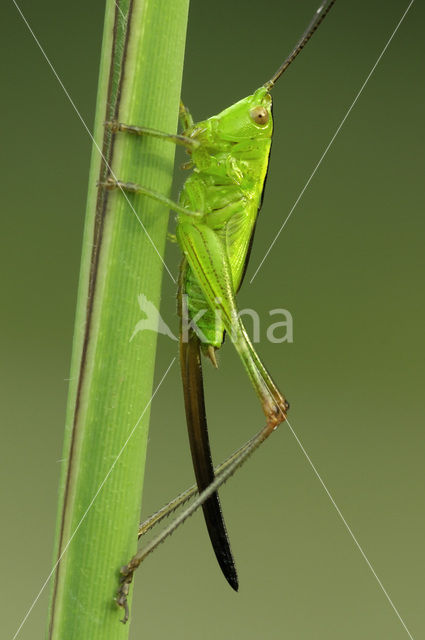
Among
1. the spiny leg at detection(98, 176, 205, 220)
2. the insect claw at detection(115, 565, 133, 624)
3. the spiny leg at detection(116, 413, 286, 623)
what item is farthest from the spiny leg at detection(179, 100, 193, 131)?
the insect claw at detection(115, 565, 133, 624)

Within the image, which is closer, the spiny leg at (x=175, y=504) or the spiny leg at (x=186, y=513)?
the spiny leg at (x=186, y=513)

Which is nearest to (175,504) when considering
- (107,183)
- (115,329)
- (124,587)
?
(124,587)

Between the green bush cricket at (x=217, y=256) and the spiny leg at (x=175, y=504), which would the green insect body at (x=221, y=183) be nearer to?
the green bush cricket at (x=217, y=256)

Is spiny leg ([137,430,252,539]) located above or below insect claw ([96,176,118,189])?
below

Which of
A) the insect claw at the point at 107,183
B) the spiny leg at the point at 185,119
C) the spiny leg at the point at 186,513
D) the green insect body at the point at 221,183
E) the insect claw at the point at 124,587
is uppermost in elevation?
the spiny leg at the point at 185,119

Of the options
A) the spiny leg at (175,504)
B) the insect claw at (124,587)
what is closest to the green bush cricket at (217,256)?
the spiny leg at (175,504)

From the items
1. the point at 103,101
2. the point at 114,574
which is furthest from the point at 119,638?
the point at 103,101

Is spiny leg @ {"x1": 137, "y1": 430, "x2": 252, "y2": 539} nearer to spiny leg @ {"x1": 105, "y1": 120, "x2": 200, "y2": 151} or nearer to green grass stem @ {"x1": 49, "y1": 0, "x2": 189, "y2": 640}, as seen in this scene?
green grass stem @ {"x1": 49, "y1": 0, "x2": 189, "y2": 640}

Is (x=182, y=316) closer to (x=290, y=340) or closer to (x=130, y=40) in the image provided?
(x=130, y=40)
